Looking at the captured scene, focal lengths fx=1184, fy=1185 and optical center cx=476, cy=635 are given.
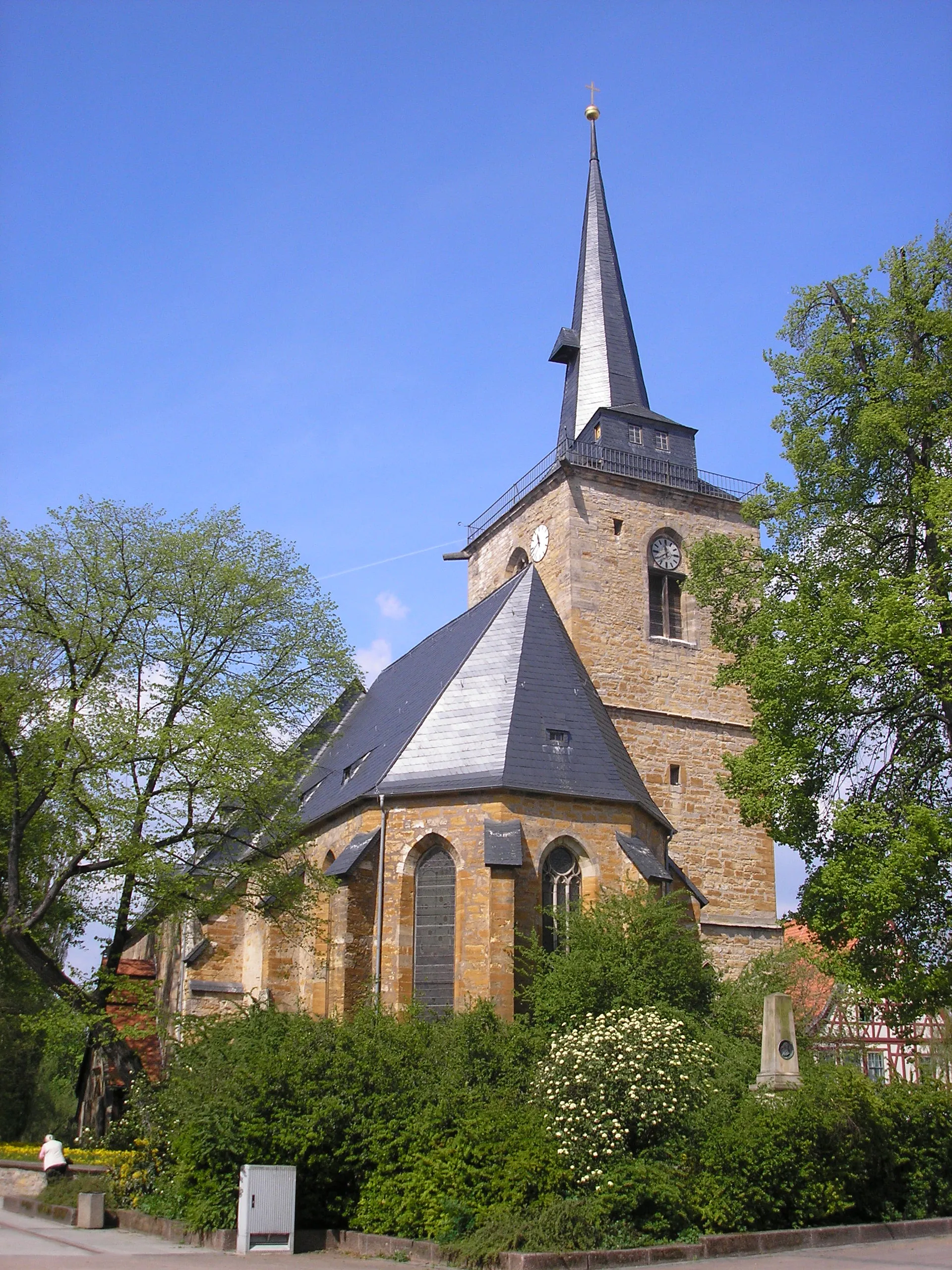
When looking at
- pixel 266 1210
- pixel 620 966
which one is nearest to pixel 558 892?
pixel 620 966

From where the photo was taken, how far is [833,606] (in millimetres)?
14891

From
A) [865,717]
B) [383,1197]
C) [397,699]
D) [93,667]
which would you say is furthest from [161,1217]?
[397,699]

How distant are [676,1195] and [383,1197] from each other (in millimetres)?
2633

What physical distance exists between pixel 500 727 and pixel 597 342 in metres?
14.3

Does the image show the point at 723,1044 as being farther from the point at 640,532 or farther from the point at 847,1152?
the point at 640,532

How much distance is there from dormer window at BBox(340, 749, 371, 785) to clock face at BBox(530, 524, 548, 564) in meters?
7.25

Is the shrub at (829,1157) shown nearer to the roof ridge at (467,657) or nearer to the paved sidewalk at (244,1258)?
the paved sidewalk at (244,1258)

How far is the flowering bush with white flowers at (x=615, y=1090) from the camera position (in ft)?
35.1

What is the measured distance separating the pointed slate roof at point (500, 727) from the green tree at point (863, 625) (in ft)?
9.93

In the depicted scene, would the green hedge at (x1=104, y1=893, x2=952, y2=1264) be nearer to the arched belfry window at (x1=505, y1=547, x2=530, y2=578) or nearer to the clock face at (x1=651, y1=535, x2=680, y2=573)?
the clock face at (x1=651, y1=535, x2=680, y2=573)

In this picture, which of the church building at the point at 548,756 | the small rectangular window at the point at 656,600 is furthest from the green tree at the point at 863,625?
the small rectangular window at the point at 656,600

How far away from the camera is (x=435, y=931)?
17.7 m

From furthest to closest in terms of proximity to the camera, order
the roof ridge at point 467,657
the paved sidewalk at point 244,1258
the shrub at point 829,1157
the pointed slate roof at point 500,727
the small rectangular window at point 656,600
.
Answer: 1. the small rectangular window at point 656,600
2. the roof ridge at point 467,657
3. the pointed slate roof at point 500,727
4. the shrub at point 829,1157
5. the paved sidewalk at point 244,1258

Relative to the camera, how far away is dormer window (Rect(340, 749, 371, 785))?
21984 mm
